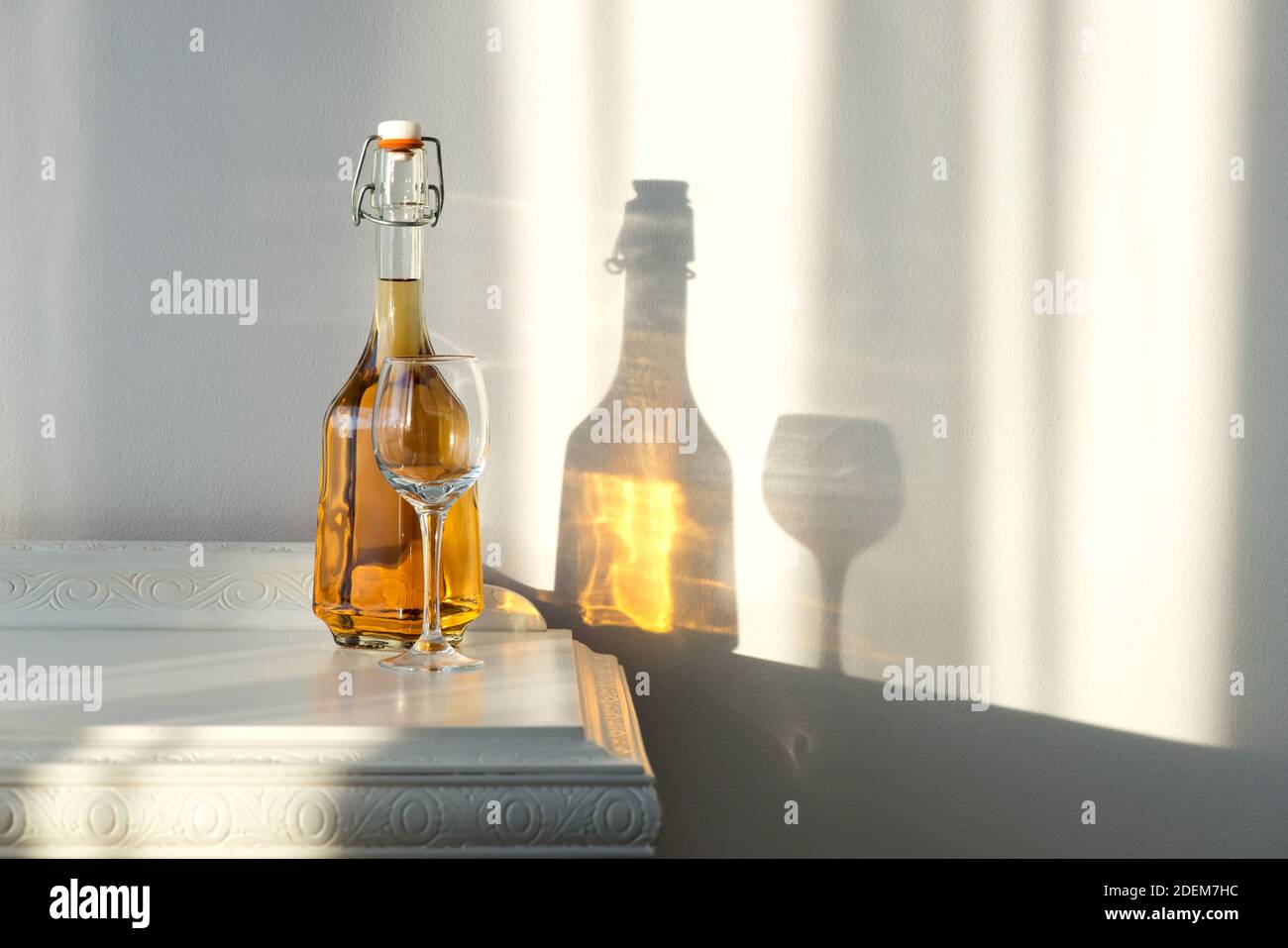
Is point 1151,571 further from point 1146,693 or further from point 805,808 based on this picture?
point 805,808

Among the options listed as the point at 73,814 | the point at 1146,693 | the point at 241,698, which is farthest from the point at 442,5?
the point at 1146,693

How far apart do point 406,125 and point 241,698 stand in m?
0.42

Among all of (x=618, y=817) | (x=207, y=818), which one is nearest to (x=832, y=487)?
(x=618, y=817)

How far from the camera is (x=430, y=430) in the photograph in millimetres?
824

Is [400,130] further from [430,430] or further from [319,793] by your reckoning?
[319,793]

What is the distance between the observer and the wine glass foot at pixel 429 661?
0.83 meters

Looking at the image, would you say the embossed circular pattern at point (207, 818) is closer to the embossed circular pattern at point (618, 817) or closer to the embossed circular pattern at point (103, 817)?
the embossed circular pattern at point (103, 817)

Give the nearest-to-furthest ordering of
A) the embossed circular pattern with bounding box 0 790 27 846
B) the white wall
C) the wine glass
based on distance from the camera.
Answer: the embossed circular pattern with bounding box 0 790 27 846 → the wine glass → the white wall

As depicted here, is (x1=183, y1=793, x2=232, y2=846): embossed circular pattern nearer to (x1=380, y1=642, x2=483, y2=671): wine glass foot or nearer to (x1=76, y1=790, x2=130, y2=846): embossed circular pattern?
(x1=76, y1=790, x2=130, y2=846): embossed circular pattern

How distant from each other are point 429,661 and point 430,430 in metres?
0.16

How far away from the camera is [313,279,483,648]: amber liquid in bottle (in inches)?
35.0

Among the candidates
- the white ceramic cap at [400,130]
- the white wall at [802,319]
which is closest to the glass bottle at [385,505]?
the white ceramic cap at [400,130]

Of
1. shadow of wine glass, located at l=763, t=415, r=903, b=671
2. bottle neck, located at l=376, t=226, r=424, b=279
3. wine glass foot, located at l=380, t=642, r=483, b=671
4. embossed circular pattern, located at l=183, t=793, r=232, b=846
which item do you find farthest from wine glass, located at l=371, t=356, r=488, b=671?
shadow of wine glass, located at l=763, t=415, r=903, b=671

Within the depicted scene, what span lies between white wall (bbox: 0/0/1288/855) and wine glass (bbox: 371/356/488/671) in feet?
0.75
